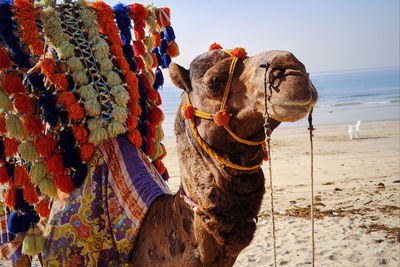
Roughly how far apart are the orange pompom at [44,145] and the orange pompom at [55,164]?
0.05 metres

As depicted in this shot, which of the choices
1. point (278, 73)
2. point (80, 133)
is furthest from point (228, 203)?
point (80, 133)

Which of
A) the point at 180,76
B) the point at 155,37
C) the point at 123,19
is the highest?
the point at 123,19

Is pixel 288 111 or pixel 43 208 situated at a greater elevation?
pixel 288 111

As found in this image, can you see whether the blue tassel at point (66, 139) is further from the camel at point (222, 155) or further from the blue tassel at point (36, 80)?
the camel at point (222, 155)

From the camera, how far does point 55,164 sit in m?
2.93

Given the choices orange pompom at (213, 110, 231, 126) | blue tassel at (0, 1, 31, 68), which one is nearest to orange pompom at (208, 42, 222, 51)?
orange pompom at (213, 110, 231, 126)

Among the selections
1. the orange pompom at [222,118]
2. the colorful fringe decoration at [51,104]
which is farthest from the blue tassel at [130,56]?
the orange pompom at [222,118]

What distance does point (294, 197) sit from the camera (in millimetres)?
8586

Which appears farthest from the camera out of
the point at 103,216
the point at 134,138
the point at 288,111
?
the point at 134,138

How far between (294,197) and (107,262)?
6.29 m

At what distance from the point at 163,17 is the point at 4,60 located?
5.56 ft

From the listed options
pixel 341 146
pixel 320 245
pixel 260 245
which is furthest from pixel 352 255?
pixel 341 146

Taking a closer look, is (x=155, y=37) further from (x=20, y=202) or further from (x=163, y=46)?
(x=20, y=202)

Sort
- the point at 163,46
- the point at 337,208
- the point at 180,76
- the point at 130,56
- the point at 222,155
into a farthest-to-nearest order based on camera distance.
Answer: the point at 337,208 < the point at 163,46 < the point at 130,56 < the point at 180,76 < the point at 222,155
